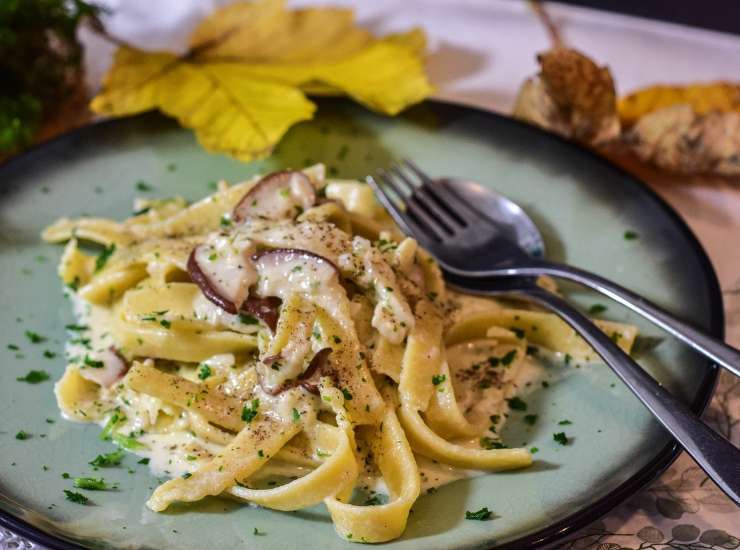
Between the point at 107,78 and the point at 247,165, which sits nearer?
the point at 247,165

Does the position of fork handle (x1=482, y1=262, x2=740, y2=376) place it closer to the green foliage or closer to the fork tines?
the fork tines

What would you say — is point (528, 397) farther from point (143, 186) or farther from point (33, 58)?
point (33, 58)

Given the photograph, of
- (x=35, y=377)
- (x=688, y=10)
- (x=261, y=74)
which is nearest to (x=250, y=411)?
(x=35, y=377)

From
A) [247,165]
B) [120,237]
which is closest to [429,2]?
[247,165]

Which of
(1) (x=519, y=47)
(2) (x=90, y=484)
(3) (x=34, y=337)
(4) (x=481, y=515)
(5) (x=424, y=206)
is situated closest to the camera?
(4) (x=481, y=515)

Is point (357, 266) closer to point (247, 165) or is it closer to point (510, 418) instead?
point (510, 418)

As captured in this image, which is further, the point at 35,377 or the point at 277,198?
the point at 277,198
